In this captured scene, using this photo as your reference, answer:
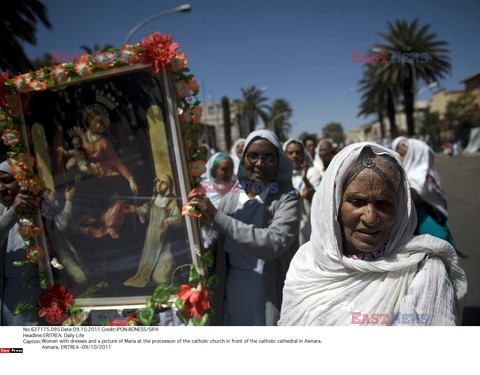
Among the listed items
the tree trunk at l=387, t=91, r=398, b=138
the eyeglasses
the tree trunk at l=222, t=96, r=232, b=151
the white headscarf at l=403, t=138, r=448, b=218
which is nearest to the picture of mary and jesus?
the eyeglasses

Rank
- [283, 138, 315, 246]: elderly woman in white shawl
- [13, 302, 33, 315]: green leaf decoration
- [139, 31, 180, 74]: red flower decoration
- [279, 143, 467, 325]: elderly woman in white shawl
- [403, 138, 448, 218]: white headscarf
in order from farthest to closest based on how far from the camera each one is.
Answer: [283, 138, 315, 246]: elderly woman in white shawl < [403, 138, 448, 218]: white headscarf < [13, 302, 33, 315]: green leaf decoration < [139, 31, 180, 74]: red flower decoration < [279, 143, 467, 325]: elderly woman in white shawl

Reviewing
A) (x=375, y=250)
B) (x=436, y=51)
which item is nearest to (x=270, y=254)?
(x=375, y=250)

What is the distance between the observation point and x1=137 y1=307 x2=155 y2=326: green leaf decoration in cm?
176

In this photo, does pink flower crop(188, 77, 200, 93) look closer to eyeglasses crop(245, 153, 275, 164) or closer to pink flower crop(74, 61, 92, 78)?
pink flower crop(74, 61, 92, 78)

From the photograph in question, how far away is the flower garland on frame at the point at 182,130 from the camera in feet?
5.10

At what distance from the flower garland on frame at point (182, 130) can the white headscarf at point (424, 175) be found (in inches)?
76.1

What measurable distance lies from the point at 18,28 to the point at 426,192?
128 inches

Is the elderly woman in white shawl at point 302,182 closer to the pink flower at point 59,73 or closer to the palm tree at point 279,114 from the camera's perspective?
the palm tree at point 279,114

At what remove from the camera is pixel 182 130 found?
65.0 inches

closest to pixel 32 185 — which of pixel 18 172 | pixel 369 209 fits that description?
pixel 18 172

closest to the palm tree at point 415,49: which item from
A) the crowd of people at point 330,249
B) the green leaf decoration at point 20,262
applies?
the crowd of people at point 330,249

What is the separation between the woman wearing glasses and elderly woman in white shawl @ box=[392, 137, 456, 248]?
116cm

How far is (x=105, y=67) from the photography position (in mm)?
1600

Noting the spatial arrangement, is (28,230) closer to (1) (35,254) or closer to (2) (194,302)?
(1) (35,254)
